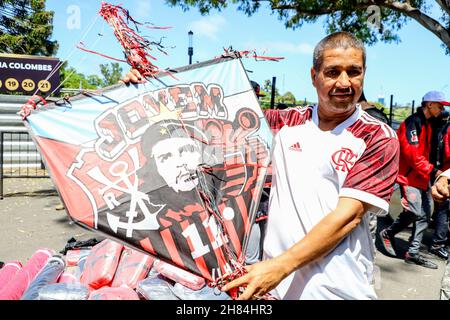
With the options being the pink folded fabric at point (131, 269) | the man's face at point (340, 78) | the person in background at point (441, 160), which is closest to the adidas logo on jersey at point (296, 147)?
the man's face at point (340, 78)

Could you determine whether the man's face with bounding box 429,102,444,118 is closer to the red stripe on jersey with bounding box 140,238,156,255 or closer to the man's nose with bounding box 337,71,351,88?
the man's nose with bounding box 337,71,351,88

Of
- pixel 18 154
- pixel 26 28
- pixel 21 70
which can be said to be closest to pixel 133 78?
pixel 18 154

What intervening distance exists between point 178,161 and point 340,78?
2.74 feet

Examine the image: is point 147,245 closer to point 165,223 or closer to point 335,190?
point 165,223

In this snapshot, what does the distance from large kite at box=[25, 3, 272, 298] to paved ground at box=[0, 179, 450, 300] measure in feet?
4.06

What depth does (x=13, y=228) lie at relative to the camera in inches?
228

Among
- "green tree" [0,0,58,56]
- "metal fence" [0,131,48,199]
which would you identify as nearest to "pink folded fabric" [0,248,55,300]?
"metal fence" [0,131,48,199]

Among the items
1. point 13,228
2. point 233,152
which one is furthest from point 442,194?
point 13,228

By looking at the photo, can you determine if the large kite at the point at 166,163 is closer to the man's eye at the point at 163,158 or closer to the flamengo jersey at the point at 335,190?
the man's eye at the point at 163,158

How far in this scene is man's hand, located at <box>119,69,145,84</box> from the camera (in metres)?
2.02

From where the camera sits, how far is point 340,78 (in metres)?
1.61

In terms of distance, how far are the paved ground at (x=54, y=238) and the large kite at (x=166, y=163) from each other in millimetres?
1239
